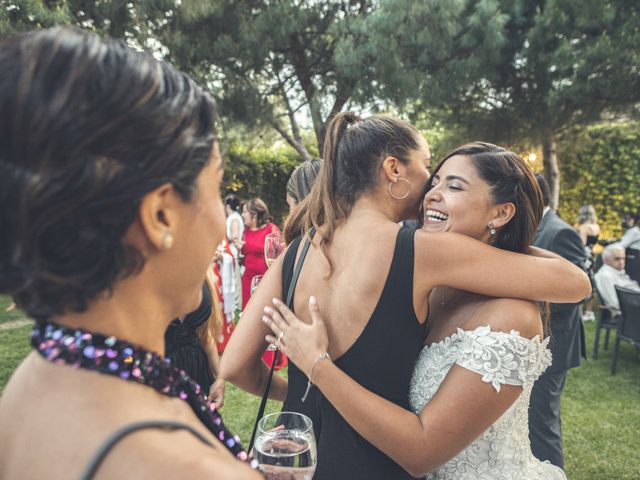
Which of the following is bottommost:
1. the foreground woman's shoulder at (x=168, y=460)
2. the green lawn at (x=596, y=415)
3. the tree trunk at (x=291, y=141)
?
the green lawn at (x=596, y=415)

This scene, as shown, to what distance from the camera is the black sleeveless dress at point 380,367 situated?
1.52 metres

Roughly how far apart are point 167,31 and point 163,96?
908 cm

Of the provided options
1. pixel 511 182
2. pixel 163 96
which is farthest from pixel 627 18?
pixel 163 96

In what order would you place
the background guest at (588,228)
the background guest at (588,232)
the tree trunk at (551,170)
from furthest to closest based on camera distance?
the tree trunk at (551,170)
the background guest at (588,228)
the background guest at (588,232)

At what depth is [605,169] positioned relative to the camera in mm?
13219

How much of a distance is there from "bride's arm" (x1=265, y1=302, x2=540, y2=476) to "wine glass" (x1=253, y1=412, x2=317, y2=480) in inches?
9.7

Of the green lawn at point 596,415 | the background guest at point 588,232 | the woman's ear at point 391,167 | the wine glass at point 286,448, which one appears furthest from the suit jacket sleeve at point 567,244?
the background guest at point 588,232

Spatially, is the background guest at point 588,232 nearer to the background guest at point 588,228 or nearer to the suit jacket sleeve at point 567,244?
the background guest at point 588,228

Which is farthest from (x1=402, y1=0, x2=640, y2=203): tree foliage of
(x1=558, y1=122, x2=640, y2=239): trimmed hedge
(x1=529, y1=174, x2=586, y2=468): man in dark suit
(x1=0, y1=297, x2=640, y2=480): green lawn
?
(x1=529, y1=174, x2=586, y2=468): man in dark suit

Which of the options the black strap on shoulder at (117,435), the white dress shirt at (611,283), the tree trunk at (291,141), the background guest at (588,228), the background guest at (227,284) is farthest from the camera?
the tree trunk at (291,141)

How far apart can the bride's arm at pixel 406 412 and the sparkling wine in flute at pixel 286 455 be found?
0.96 feet

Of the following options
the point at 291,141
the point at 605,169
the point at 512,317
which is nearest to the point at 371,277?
the point at 512,317

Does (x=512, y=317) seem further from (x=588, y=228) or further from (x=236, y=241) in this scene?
(x=588, y=228)

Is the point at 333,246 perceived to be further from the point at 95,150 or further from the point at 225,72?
the point at 225,72
